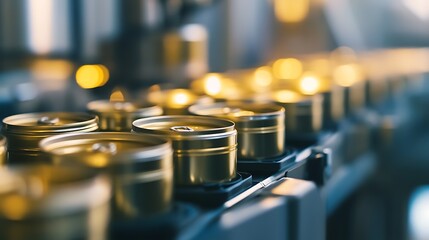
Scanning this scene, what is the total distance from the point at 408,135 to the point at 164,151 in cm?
177

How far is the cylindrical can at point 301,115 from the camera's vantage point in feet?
3.30

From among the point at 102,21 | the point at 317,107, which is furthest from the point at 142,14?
the point at 317,107

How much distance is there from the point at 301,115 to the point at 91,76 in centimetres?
57

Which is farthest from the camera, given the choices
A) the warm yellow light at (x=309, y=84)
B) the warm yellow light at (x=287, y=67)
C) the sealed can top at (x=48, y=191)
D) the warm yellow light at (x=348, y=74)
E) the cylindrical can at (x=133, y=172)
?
the warm yellow light at (x=287, y=67)

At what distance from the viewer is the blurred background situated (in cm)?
117

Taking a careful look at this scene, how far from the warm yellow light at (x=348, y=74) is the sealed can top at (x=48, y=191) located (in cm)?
118

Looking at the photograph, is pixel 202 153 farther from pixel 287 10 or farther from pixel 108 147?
pixel 287 10

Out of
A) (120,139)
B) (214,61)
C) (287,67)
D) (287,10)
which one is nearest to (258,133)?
(120,139)

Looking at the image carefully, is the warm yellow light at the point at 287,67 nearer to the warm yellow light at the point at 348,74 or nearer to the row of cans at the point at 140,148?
the warm yellow light at the point at 348,74

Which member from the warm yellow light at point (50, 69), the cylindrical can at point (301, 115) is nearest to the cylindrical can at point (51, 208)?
the cylindrical can at point (301, 115)

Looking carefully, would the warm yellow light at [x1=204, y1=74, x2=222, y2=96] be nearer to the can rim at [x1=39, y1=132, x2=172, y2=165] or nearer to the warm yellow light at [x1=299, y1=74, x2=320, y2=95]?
the warm yellow light at [x1=299, y1=74, x2=320, y2=95]

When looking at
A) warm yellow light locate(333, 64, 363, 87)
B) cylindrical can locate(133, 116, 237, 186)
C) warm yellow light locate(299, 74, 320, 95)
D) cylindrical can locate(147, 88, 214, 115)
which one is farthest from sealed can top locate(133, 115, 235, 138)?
warm yellow light locate(333, 64, 363, 87)

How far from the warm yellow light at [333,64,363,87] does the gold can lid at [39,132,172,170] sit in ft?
3.34

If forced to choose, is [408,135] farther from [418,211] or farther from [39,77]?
[39,77]
